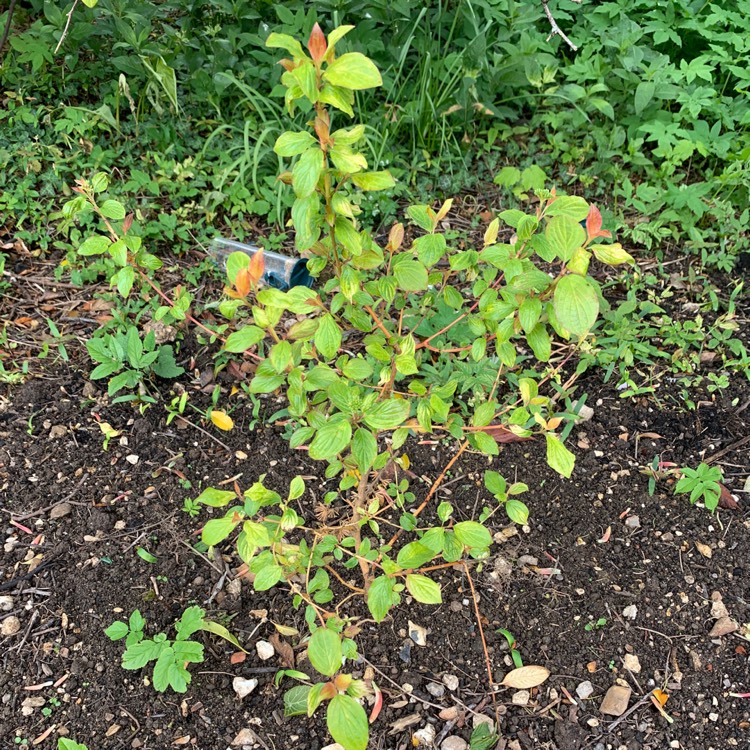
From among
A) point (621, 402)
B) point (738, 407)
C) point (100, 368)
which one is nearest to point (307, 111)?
point (100, 368)

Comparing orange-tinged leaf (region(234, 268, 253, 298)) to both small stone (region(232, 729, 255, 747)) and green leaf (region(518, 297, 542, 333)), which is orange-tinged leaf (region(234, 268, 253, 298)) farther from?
small stone (region(232, 729, 255, 747))

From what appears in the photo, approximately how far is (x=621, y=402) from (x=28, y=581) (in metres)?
1.81

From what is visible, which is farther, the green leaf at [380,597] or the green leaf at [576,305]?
the green leaf at [380,597]

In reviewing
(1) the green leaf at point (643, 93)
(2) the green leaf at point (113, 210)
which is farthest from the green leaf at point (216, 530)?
(1) the green leaf at point (643, 93)

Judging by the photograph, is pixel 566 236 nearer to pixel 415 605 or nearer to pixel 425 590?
pixel 425 590

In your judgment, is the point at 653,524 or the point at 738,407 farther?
the point at 738,407

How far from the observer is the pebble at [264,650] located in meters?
1.75

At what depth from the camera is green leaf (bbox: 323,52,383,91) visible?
1031 mm

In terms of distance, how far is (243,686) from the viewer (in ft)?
5.57

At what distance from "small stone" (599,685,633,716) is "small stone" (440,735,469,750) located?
0.34m

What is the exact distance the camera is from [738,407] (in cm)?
231

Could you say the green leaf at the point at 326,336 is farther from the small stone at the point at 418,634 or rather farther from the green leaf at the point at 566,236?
the small stone at the point at 418,634

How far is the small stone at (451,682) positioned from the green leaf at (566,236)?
1.11 metres

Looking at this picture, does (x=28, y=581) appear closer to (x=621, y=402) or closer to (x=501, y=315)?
(x=501, y=315)
